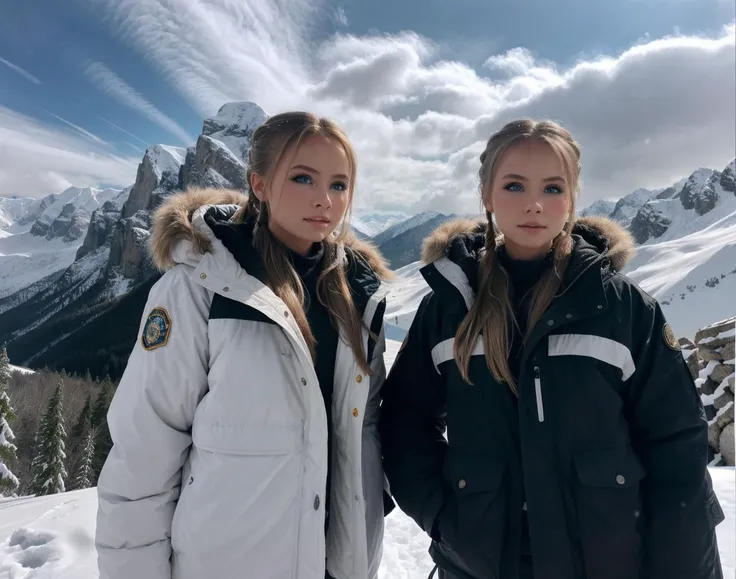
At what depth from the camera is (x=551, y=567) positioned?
2160 millimetres

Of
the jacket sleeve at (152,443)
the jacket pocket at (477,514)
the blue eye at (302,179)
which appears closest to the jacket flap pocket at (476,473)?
the jacket pocket at (477,514)

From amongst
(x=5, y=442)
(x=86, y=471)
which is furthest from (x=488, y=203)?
(x=86, y=471)

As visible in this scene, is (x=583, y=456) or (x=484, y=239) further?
(x=484, y=239)

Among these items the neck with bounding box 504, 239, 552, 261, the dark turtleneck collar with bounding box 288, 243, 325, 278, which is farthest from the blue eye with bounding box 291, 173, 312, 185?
the neck with bounding box 504, 239, 552, 261

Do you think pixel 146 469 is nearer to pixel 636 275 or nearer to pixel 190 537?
pixel 190 537

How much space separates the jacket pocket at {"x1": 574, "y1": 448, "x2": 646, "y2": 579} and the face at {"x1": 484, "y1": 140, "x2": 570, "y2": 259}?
114 centimetres

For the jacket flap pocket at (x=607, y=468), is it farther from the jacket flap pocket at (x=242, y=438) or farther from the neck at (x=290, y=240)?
the neck at (x=290, y=240)

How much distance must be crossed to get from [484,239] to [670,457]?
1.52 meters

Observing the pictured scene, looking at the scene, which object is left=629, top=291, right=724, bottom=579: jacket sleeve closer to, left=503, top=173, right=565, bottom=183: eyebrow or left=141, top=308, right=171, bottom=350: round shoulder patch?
left=503, top=173, right=565, bottom=183: eyebrow

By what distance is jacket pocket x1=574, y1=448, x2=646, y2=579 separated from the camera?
216cm

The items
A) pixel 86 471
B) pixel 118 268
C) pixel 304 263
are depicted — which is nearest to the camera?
pixel 304 263

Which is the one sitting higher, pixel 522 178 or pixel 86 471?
pixel 522 178

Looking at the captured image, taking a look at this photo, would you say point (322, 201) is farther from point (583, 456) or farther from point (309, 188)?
point (583, 456)

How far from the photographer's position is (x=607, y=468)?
2162mm
